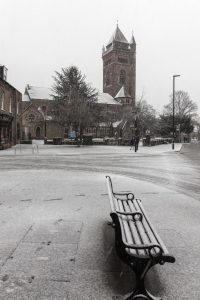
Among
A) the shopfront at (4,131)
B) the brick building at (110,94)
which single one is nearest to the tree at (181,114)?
the brick building at (110,94)

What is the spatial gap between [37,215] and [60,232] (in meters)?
1.27

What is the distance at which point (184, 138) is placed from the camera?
83.5 meters

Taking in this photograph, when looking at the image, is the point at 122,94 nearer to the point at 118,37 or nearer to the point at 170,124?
the point at 118,37

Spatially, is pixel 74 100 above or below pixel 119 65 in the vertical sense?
below

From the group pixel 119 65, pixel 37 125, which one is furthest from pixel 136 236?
pixel 119 65

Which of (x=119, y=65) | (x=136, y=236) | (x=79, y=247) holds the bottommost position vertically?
(x=79, y=247)

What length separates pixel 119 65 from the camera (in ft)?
324

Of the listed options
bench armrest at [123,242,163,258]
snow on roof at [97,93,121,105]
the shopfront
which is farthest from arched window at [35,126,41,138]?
bench armrest at [123,242,163,258]

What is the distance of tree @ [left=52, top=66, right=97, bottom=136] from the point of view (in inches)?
1746

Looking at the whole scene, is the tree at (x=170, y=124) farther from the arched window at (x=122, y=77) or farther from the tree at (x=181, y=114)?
the arched window at (x=122, y=77)

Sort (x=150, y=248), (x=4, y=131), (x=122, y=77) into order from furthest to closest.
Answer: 1. (x=122, y=77)
2. (x=4, y=131)
3. (x=150, y=248)

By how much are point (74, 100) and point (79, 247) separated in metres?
42.2

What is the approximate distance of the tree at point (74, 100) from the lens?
44.3 m

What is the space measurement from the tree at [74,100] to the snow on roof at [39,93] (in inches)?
832
